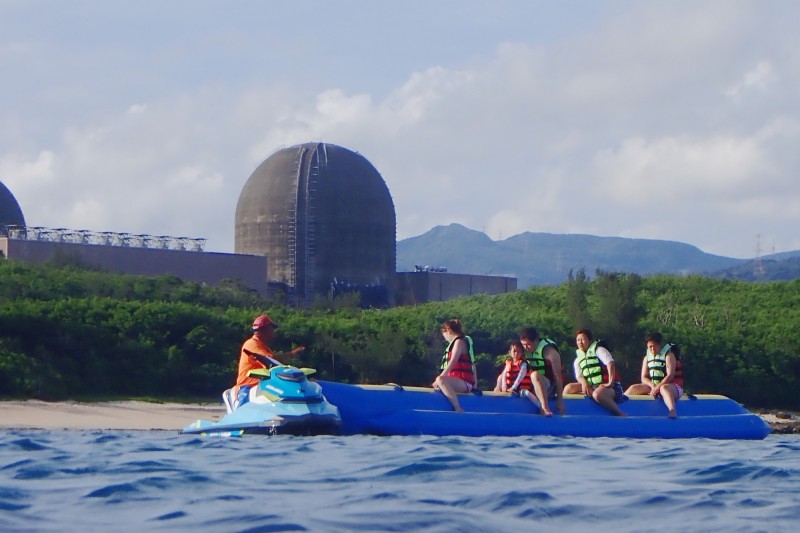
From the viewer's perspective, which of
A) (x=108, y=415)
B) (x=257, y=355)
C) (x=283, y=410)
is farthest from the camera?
(x=108, y=415)

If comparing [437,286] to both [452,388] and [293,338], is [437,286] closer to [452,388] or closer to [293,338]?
[293,338]

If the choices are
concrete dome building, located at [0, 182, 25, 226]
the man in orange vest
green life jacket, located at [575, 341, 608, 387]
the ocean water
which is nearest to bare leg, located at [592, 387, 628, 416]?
green life jacket, located at [575, 341, 608, 387]

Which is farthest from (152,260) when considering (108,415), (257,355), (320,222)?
(257,355)

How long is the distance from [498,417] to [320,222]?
3175cm

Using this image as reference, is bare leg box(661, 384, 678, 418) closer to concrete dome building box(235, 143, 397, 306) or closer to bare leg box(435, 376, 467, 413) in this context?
bare leg box(435, 376, 467, 413)

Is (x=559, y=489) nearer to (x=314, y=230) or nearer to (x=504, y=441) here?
(x=504, y=441)

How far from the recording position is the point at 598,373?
15672mm

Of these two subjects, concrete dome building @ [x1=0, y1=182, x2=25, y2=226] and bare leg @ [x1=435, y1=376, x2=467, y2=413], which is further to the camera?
concrete dome building @ [x1=0, y1=182, x2=25, y2=226]

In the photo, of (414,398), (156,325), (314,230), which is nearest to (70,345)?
(156,325)

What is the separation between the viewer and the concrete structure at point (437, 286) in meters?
50.8

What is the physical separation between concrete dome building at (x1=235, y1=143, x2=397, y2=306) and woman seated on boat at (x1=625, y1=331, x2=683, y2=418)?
29.7 m

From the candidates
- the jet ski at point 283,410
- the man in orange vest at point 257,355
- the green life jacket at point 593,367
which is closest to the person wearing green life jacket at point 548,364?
the green life jacket at point 593,367

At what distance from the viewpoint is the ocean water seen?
6.64 meters

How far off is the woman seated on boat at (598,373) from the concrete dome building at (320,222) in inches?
1193
